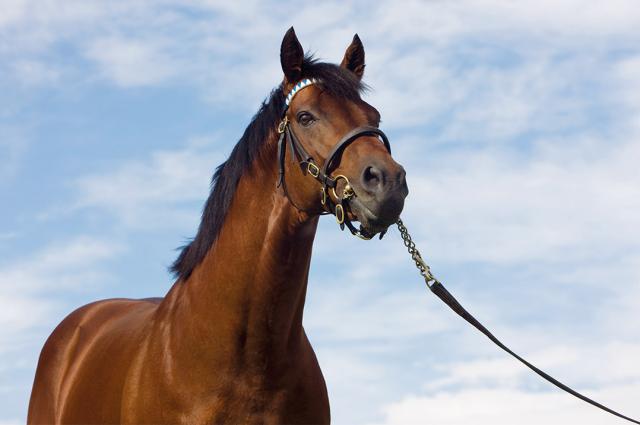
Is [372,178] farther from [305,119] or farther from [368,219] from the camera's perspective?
[305,119]

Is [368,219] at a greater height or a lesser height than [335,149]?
lesser

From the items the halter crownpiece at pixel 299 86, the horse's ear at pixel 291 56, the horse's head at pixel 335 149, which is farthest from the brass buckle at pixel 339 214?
the horse's ear at pixel 291 56

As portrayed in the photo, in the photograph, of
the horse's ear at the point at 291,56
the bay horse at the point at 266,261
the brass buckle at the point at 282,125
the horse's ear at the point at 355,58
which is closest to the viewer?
the bay horse at the point at 266,261

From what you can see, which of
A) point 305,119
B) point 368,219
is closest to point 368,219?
point 368,219

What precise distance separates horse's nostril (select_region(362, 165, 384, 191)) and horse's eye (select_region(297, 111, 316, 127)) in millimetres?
750

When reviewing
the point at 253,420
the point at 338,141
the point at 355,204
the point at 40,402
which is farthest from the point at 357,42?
the point at 40,402

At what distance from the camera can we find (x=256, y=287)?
6367 millimetres

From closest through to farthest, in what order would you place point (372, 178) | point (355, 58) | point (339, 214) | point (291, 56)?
point (372, 178) → point (339, 214) → point (291, 56) → point (355, 58)

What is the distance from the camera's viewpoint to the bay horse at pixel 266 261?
616cm

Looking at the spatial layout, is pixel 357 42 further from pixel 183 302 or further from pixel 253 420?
pixel 253 420

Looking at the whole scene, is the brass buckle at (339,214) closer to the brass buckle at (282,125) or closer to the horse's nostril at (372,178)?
the horse's nostril at (372,178)

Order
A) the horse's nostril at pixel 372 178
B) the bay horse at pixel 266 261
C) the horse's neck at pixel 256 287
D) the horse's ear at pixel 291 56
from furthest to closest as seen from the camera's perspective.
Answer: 1. the horse's ear at pixel 291 56
2. the horse's neck at pixel 256 287
3. the bay horse at pixel 266 261
4. the horse's nostril at pixel 372 178

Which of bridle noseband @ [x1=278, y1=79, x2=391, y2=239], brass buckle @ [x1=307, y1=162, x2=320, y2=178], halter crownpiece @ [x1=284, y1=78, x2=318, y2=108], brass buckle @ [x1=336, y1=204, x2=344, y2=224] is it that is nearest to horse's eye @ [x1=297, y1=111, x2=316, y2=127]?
bridle noseband @ [x1=278, y1=79, x2=391, y2=239]

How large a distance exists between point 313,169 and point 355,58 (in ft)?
4.95
